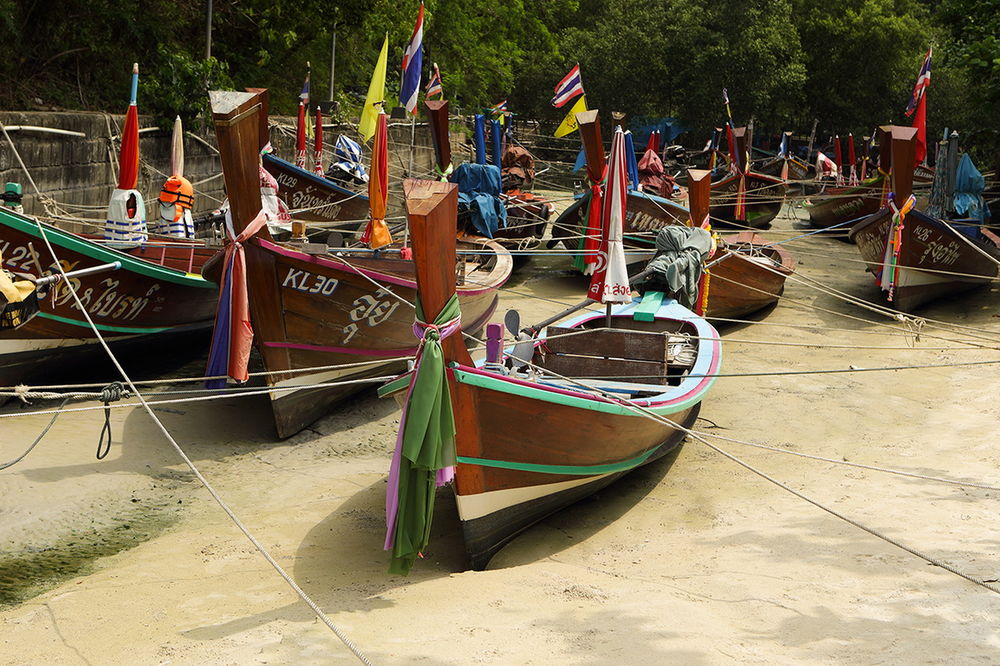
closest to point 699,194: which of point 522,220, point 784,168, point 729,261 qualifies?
point 729,261

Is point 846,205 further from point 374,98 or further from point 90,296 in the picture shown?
point 90,296

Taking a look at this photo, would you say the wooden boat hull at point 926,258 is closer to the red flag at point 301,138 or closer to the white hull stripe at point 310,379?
the white hull stripe at point 310,379

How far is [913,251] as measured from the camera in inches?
597

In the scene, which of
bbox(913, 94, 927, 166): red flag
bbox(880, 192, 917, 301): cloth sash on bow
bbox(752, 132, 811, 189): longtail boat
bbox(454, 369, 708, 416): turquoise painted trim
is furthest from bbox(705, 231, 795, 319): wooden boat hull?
bbox(752, 132, 811, 189): longtail boat

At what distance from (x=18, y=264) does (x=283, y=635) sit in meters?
5.84

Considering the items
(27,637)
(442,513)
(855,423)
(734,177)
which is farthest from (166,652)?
(734,177)

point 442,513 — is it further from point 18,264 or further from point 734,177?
point 734,177

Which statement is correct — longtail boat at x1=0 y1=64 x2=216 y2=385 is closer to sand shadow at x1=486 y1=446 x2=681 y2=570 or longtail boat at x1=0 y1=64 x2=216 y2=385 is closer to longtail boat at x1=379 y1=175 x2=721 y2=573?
longtail boat at x1=379 y1=175 x2=721 y2=573

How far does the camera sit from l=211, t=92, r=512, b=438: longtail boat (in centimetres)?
882

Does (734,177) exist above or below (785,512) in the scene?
above

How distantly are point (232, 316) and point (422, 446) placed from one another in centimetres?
352

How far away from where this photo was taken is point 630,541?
7.52 meters

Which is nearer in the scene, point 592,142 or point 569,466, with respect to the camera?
point 569,466

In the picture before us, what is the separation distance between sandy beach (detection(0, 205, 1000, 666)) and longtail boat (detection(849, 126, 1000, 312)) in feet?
12.5
